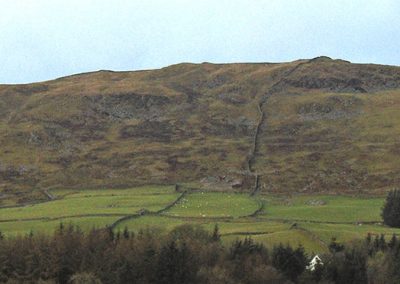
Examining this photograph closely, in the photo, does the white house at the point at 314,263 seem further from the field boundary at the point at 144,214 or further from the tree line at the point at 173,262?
the field boundary at the point at 144,214

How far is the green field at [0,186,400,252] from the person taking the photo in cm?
11725

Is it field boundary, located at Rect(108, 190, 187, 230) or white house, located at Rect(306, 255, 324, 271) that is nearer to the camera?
white house, located at Rect(306, 255, 324, 271)

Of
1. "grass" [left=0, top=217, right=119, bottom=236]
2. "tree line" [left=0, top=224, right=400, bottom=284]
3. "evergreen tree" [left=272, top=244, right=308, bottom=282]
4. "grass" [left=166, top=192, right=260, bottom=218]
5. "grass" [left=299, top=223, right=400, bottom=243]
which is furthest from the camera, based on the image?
"grass" [left=166, top=192, right=260, bottom=218]

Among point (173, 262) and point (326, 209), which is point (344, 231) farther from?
point (173, 262)

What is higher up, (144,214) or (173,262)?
(144,214)

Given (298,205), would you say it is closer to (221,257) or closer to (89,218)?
(89,218)

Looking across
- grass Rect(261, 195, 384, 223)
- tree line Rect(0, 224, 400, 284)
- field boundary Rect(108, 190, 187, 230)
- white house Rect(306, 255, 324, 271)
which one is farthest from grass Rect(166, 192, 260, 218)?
white house Rect(306, 255, 324, 271)

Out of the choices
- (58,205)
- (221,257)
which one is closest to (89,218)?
(58,205)

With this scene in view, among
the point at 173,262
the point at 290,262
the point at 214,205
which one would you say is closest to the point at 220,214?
the point at 214,205

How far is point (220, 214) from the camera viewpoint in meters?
138

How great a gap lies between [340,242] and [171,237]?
30.3 meters

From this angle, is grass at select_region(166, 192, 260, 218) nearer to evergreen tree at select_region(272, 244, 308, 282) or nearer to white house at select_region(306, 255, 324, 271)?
white house at select_region(306, 255, 324, 271)

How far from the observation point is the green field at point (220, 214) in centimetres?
11725

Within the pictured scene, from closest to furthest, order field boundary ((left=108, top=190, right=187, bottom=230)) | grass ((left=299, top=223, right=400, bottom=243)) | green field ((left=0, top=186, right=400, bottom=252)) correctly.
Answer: grass ((left=299, top=223, right=400, bottom=243)), green field ((left=0, top=186, right=400, bottom=252)), field boundary ((left=108, top=190, right=187, bottom=230))
